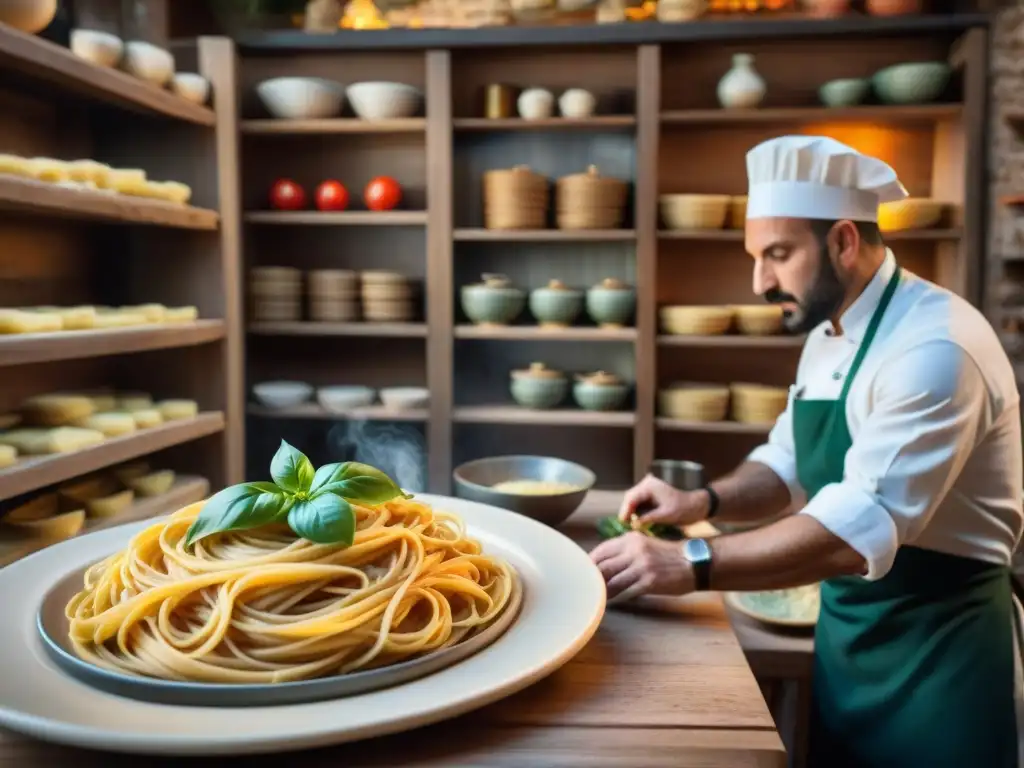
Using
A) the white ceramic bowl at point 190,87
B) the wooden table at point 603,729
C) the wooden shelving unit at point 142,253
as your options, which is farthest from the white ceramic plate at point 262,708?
the white ceramic bowl at point 190,87

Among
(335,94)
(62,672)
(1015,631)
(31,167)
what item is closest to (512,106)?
(335,94)

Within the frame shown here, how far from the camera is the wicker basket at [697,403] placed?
3.57 meters

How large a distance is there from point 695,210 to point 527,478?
2.08 metres

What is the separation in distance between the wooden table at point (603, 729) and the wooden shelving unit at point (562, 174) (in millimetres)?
2663

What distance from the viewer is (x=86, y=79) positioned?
7.80 feet

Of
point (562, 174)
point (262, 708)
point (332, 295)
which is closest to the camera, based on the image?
point (262, 708)

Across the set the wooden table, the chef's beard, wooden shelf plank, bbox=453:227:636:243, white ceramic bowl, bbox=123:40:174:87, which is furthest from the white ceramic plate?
wooden shelf plank, bbox=453:227:636:243

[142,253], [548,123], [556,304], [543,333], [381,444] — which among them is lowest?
[381,444]

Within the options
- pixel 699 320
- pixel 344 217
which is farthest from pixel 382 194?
pixel 699 320

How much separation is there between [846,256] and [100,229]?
2510 mm

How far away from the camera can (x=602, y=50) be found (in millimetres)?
3783

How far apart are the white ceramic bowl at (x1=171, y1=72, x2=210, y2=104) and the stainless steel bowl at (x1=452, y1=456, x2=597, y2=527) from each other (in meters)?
2.00

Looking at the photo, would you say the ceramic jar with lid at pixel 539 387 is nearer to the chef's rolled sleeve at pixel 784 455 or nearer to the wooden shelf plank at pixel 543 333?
the wooden shelf plank at pixel 543 333

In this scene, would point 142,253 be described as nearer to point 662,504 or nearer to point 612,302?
point 612,302
